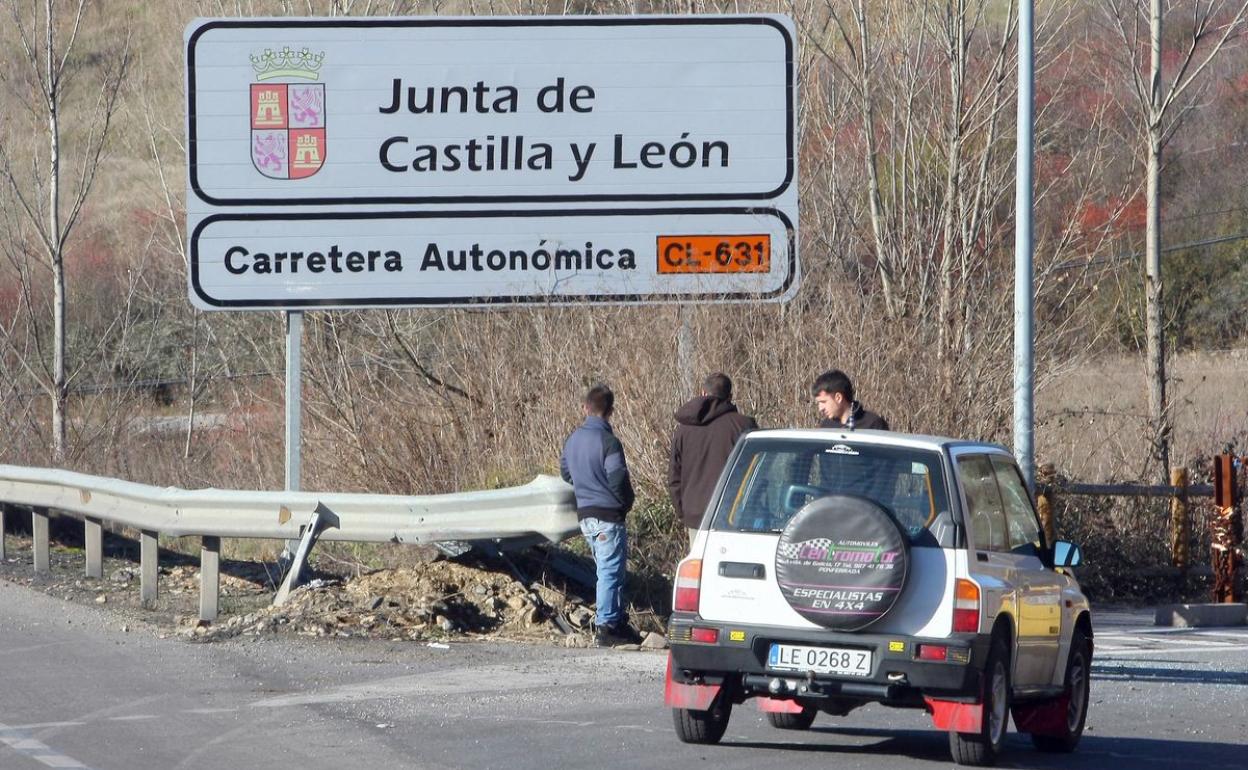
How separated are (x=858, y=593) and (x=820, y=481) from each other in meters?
0.63

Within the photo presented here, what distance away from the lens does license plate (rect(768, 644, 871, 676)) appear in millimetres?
7215

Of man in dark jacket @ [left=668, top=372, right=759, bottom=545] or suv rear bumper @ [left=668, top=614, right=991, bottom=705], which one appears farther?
man in dark jacket @ [left=668, top=372, right=759, bottom=545]

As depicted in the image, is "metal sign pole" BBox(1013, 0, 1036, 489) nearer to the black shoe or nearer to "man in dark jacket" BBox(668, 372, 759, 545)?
"man in dark jacket" BBox(668, 372, 759, 545)

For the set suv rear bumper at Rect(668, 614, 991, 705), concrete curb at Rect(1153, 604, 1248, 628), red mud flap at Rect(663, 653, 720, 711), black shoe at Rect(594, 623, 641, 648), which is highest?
suv rear bumper at Rect(668, 614, 991, 705)

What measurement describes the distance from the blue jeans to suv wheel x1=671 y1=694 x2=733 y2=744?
3365 millimetres

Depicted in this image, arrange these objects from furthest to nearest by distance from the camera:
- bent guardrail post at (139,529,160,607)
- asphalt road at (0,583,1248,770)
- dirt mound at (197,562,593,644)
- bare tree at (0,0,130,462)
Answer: bare tree at (0,0,130,462), bent guardrail post at (139,529,160,607), dirt mound at (197,562,593,644), asphalt road at (0,583,1248,770)

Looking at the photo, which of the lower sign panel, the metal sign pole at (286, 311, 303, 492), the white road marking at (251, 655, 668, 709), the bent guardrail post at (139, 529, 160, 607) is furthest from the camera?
the lower sign panel

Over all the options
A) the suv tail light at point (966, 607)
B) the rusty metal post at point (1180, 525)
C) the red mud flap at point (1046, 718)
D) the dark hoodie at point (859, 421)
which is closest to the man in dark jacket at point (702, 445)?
the dark hoodie at point (859, 421)

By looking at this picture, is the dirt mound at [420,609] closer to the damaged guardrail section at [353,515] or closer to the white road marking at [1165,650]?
the damaged guardrail section at [353,515]

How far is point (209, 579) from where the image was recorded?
37.8ft

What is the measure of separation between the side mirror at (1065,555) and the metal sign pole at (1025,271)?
513 centimetres

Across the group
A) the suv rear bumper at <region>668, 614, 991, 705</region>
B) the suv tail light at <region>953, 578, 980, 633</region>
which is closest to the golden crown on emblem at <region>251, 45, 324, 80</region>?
→ the suv rear bumper at <region>668, 614, 991, 705</region>

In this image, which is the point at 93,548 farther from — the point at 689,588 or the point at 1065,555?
the point at 1065,555

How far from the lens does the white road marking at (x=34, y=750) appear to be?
7.00m
